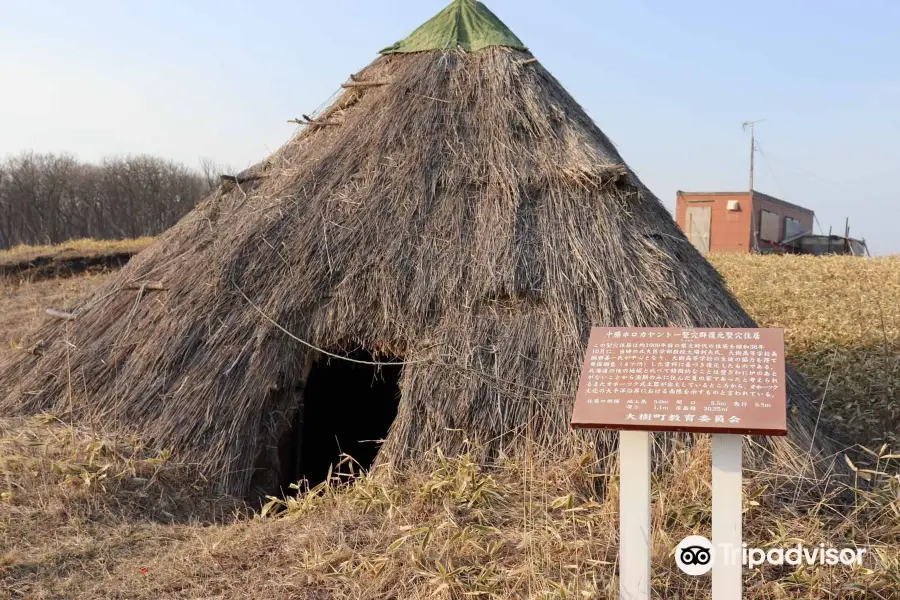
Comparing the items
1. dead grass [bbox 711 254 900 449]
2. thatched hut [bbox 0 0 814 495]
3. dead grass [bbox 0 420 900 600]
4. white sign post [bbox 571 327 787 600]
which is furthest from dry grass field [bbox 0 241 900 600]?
dead grass [bbox 711 254 900 449]

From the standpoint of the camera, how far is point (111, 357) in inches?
245

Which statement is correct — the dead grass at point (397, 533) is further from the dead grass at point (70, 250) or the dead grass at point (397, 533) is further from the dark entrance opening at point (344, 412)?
the dead grass at point (70, 250)

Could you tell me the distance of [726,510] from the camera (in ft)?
10.5

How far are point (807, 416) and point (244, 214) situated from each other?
16.7 feet

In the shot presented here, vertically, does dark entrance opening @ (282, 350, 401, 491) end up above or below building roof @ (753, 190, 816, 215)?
below

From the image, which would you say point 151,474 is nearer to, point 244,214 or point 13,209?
point 244,214

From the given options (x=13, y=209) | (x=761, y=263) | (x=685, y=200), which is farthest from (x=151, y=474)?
(x=13, y=209)

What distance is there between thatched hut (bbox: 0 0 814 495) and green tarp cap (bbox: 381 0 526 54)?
14 centimetres

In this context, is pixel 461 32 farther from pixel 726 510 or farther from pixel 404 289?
pixel 726 510

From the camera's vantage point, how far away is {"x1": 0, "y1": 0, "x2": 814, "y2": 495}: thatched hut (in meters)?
5.55

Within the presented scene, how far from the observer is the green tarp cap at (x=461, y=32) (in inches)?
300

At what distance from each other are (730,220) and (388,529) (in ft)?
62.8

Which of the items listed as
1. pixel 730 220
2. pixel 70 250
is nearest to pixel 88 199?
pixel 70 250

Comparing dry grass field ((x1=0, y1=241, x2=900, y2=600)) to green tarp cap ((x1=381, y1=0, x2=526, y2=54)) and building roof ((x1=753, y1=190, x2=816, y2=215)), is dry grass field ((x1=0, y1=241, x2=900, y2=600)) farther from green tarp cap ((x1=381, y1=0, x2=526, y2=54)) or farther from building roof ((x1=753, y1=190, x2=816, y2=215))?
building roof ((x1=753, y1=190, x2=816, y2=215))
